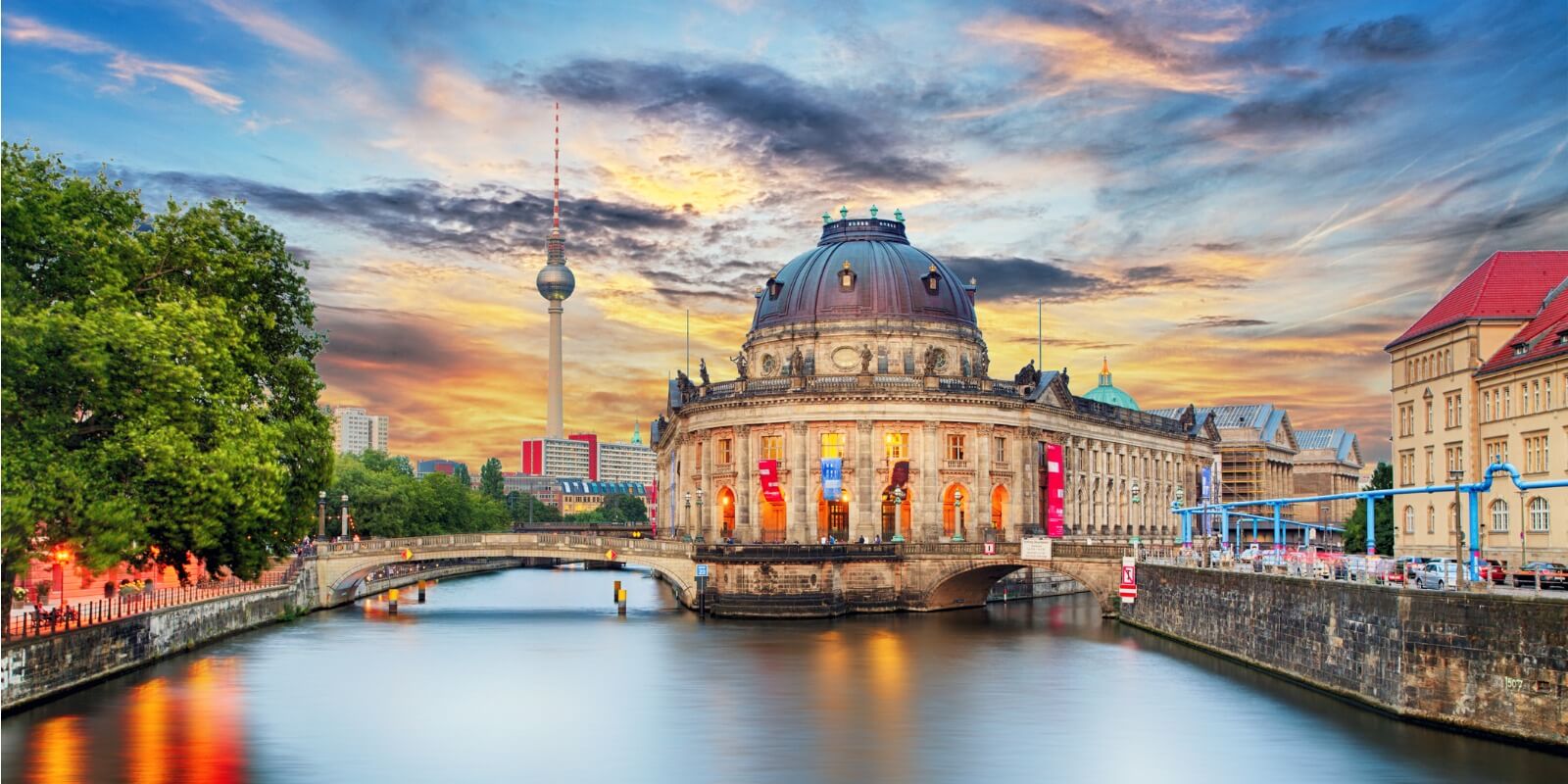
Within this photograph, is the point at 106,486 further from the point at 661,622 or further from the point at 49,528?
the point at 661,622

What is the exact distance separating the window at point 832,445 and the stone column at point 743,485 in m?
6.14

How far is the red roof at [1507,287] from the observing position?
265 feet

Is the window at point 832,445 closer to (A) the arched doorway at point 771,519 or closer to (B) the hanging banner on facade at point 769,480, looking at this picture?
(B) the hanging banner on facade at point 769,480

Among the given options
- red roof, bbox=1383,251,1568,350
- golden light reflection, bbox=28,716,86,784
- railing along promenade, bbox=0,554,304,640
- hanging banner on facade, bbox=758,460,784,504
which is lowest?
golden light reflection, bbox=28,716,86,784

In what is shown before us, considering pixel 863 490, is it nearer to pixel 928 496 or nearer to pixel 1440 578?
pixel 928 496

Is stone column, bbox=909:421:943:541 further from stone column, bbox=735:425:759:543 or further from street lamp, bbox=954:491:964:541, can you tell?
stone column, bbox=735:425:759:543

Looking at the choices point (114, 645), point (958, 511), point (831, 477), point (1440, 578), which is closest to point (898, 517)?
point (958, 511)

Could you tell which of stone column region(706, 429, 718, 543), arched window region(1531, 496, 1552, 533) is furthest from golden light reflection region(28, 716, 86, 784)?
stone column region(706, 429, 718, 543)

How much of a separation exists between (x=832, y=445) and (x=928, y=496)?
788 centimetres

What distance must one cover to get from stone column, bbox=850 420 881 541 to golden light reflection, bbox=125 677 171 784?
58.7 meters

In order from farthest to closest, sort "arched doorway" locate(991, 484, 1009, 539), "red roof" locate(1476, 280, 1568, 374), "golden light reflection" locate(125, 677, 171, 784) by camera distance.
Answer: "arched doorway" locate(991, 484, 1009, 539), "red roof" locate(1476, 280, 1568, 374), "golden light reflection" locate(125, 677, 171, 784)

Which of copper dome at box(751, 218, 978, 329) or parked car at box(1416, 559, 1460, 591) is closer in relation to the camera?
parked car at box(1416, 559, 1460, 591)

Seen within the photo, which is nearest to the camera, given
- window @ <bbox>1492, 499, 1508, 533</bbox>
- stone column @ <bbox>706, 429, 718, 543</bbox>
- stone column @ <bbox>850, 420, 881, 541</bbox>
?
window @ <bbox>1492, 499, 1508, 533</bbox>

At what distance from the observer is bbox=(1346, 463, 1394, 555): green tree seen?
329ft
